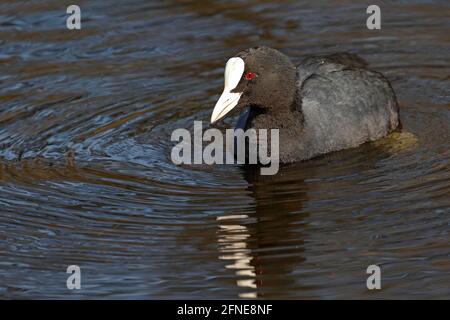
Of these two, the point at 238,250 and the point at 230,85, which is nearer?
the point at 238,250

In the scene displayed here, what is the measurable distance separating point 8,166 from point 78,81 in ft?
5.59

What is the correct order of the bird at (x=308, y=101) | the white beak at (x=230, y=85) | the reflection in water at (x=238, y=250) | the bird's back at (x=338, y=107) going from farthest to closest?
the bird's back at (x=338, y=107) < the bird at (x=308, y=101) < the white beak at (x=230, y=85) < the reflection in water at (x=238, y=250)

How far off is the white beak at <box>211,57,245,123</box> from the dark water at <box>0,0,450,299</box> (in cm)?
43

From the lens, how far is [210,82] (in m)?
8.98

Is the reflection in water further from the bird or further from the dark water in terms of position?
the bird

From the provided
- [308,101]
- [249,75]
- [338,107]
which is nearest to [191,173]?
[249,75]

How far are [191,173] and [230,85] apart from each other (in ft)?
2.02

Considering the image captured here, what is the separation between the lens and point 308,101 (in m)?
7.74

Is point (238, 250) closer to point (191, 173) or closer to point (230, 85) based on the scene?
point (191, 173)

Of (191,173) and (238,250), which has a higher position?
(191,173)

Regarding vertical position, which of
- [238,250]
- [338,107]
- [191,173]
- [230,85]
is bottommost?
[238,250]

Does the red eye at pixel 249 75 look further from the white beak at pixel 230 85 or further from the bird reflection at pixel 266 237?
the bird reflection at pixel 266 237

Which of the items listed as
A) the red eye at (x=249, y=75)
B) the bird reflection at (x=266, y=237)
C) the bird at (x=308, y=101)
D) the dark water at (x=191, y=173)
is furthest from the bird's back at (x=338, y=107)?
the red eye at (x=249, y=75)

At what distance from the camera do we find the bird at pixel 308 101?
23.7ft
